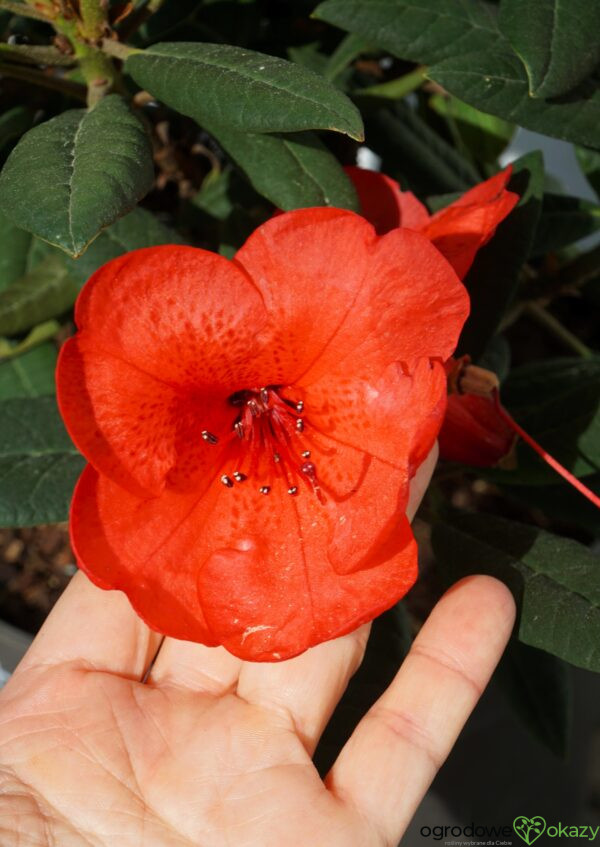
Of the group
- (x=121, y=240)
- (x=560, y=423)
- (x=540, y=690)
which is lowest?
(x=540, y=690)

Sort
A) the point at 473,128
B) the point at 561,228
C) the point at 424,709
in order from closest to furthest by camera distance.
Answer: the point at 424,709, the point at 561,228, the point at 473,128

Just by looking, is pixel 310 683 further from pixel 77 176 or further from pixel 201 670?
pixel 77 176

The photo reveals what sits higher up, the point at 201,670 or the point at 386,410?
the point at 386,410

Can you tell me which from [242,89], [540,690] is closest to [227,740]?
[540,690]

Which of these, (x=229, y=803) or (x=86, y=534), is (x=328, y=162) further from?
(x=229, y=803)

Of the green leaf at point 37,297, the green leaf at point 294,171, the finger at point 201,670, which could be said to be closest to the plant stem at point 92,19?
the green leaf at point 294,171

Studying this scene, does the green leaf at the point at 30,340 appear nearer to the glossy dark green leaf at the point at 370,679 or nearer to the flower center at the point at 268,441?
the flower center at the point at 268,441

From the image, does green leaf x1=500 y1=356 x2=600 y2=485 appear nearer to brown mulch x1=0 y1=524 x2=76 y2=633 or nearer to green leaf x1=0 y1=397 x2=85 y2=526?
green leaf x1=0 y1=397 x2=85 y2=526
